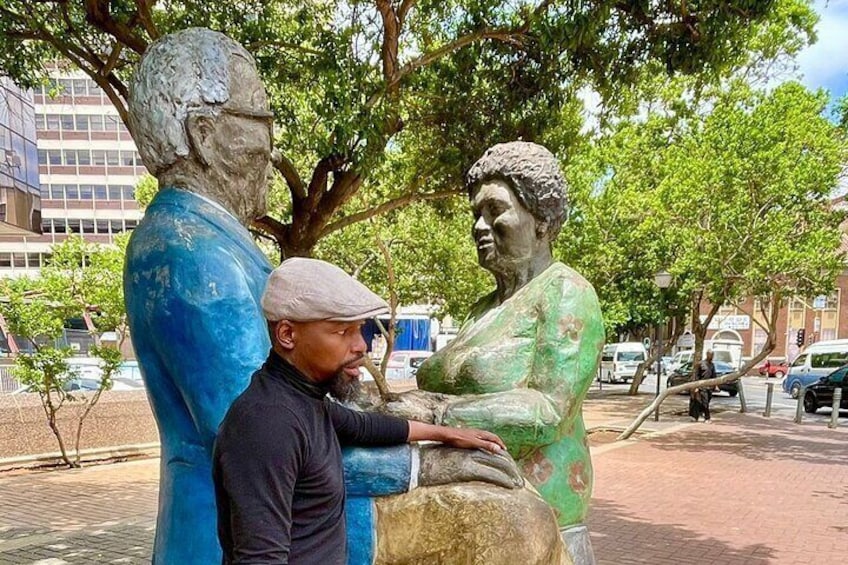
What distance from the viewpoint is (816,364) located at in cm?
2483

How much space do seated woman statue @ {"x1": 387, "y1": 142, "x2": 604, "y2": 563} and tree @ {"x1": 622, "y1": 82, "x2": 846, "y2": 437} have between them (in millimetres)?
11680

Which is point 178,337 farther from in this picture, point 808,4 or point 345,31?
point 808,4

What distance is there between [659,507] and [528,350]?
7688 mm

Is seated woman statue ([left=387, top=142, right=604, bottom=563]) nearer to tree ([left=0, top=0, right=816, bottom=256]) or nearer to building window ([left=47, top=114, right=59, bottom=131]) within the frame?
tree ([left=0, top=0, right=816, bottom=256])

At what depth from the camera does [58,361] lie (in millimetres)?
9828

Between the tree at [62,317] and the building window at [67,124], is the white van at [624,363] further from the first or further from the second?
the building window at [67,124]

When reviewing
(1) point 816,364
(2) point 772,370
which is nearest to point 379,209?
(1) point 816,364

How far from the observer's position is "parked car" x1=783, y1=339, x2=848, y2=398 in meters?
23.9

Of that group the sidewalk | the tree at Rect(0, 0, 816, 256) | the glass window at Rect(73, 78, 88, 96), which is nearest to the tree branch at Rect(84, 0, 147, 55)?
the tree at Rect(0, 0, 816, 256)

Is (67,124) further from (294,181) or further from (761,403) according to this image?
(294,181)

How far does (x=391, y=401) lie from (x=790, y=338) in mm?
50505

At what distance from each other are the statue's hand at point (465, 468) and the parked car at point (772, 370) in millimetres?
39810

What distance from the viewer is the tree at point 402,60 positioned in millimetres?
6074

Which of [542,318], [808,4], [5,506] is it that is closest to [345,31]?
[542,318]
